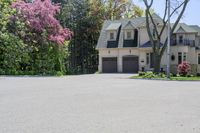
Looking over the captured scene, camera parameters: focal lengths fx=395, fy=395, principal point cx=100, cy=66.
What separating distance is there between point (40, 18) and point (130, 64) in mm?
15960

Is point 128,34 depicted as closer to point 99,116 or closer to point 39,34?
point 39,34

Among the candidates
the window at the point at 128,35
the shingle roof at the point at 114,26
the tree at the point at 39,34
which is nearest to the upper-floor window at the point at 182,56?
the shingle roof at the point at 114,26

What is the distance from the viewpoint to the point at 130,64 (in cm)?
5075

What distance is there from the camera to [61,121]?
30.0 ft

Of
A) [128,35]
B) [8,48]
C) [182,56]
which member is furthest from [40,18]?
[182,56]

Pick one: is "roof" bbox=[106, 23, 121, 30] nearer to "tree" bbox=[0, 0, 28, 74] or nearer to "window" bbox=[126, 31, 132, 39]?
"window" bbox=[126, 31, 132, 39]

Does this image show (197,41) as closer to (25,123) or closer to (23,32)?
(23,32)

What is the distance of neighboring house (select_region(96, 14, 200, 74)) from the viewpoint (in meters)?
48.8

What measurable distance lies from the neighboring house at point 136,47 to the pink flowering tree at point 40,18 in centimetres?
1234

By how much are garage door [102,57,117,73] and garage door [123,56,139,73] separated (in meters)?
1.44

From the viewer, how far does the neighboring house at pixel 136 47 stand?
48.8 m

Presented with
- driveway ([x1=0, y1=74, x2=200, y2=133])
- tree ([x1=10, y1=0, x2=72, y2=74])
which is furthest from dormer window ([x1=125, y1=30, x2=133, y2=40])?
driveway ([x1=0, y1=74, x2=200, y2=133])

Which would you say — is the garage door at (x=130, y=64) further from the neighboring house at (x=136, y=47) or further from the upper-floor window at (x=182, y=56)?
the upper-floor window at (x=182, y=56)

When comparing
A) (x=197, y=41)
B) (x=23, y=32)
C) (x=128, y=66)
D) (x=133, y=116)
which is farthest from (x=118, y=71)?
(x=133, y=116)
